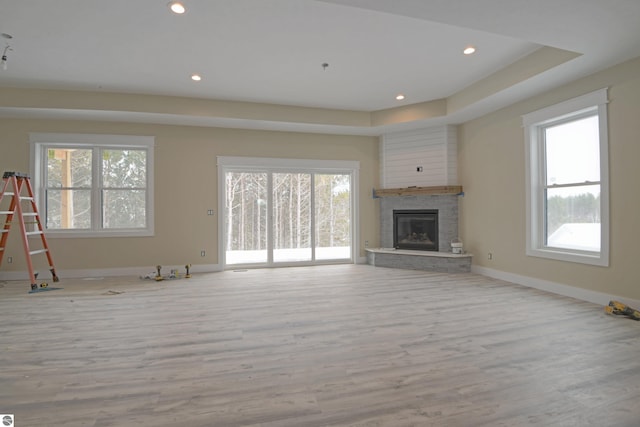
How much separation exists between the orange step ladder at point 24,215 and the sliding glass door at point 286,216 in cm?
268

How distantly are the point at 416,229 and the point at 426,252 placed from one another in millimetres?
588

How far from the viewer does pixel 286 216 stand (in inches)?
240

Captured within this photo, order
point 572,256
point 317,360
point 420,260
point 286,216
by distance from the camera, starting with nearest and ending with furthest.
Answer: point 317,360 < point 572,256 < point 420,260 < point 286,216

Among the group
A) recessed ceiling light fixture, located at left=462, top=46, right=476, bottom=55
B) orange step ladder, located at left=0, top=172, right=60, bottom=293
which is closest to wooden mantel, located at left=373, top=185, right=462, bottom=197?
recessed ceiling light fixture, located at left=462, top=46, right=476, bottom=55

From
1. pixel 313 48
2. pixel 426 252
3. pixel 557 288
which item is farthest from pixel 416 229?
pixel 313 48

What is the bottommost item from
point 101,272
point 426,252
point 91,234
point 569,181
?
point 101,272

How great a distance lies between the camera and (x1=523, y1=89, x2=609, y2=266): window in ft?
11.7

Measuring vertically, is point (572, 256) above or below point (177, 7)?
below

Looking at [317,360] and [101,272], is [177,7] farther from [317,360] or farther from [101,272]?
[101,272]

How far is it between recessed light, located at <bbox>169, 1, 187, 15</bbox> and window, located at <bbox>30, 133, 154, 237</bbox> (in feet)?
10.1

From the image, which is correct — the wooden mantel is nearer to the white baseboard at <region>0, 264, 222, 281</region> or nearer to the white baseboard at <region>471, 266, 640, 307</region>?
the white baseboard at <region>471, 266, 640, 307</region>

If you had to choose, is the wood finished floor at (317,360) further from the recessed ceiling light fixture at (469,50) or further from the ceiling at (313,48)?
the recessed ceiling light fixture at (469,50)

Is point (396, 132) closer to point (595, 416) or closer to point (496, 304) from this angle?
point (496, 304)

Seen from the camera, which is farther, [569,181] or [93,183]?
[93,183]
